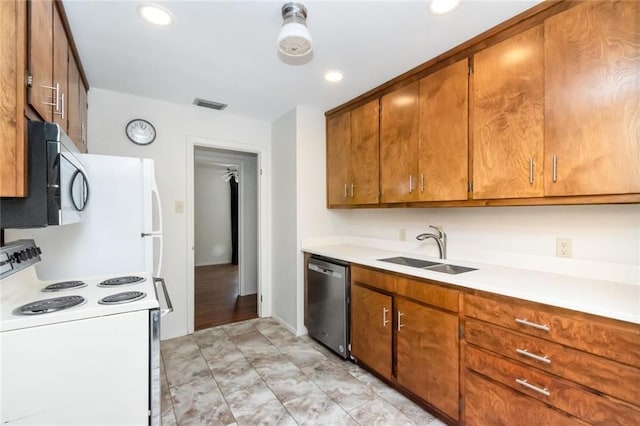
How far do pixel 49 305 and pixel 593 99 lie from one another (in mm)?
2676

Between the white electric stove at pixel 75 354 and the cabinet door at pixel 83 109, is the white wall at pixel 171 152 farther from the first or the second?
the white electric stove at pixel 75 354

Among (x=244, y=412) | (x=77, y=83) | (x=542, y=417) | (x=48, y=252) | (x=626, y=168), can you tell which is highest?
(x=77, y=83)

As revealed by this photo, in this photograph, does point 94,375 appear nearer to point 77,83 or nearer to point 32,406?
point 32,406

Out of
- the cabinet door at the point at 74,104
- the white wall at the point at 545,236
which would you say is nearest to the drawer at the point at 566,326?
the white wall at the point at 545,236

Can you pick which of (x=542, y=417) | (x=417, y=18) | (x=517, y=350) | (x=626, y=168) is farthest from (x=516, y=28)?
(x=542, y=417)

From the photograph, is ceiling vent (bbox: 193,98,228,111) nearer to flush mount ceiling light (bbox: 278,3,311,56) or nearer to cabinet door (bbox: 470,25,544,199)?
flush mount ceiling light (bbox: 278,3,311,56)

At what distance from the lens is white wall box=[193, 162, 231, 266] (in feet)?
23.8

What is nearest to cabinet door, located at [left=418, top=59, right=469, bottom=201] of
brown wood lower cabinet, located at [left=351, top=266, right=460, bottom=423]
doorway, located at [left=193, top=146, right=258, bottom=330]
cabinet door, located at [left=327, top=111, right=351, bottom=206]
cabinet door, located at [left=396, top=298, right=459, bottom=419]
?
brown wood lower cabinet, located at [left=351, top=266, right=460, bottom=423]

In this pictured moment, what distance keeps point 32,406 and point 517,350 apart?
2.12m

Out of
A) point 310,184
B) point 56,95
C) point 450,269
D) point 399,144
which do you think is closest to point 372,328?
point 450,269

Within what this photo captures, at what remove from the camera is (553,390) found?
1.33 meters

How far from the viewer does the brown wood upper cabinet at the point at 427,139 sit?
6.58 ft

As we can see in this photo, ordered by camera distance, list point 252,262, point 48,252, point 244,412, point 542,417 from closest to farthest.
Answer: point 542,417 < point 48,252 < point 244,412 < point 252,262

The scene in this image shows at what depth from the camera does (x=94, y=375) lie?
1.25 m
